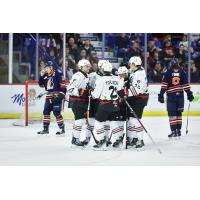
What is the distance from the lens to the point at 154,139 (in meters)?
5.62

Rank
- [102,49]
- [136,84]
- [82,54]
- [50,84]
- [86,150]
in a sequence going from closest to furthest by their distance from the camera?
[86,150] → [136,84] → [82,54] → [102,49] → [50,84]

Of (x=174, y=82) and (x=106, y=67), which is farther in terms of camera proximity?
(x=174, y=82)

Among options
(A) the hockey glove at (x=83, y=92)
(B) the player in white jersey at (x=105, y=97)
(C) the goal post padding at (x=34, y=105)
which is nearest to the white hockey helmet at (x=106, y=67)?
(B) the player in white jersey at (x=105, y=97)

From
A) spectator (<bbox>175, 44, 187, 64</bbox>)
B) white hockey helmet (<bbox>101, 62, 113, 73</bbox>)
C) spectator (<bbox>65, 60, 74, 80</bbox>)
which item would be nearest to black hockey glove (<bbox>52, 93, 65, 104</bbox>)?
spectator (<bbox>65, 60, 74, 80</bbox>)

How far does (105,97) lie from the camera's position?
5.55m

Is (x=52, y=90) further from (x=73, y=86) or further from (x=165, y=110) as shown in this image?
(x=165, y=110)

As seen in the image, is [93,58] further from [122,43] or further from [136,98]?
[136,98]

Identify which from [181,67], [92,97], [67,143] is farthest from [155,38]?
[67,143]

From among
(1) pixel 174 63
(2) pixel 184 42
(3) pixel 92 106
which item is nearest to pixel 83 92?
(3) pixel 92 106

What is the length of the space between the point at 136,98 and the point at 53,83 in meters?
0.74

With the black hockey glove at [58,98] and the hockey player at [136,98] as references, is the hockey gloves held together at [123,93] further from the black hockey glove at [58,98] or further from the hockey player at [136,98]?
the black hockey glove at [58,98]

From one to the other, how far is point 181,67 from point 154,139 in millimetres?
705

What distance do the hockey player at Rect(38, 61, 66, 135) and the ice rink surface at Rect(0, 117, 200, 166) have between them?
7 cm

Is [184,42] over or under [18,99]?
over
